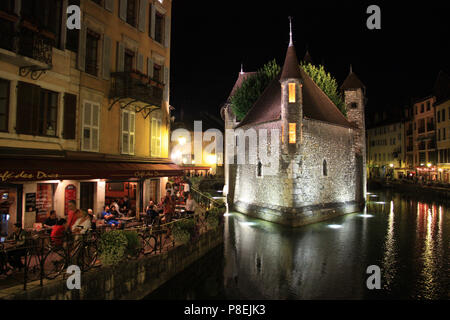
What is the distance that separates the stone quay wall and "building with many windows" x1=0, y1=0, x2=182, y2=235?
3488 millimetres

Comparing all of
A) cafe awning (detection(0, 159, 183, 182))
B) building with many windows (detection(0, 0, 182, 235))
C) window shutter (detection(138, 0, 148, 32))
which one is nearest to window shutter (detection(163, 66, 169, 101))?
building with many windows (detection(0, 0, 182, 235))

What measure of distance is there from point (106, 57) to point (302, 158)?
13610mm

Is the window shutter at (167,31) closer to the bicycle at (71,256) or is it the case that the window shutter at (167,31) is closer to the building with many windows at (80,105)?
the building with many windows at (80,105)

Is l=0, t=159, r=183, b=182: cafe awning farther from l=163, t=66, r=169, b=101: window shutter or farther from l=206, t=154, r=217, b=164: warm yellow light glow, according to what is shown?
l=206, t=154, r=217, b=164: warm yellow light glow

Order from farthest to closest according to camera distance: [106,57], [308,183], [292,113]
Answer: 1. [308,183]
2. [292,113]
3. [106,57]

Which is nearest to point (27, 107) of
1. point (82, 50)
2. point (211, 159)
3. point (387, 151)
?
point (82, 50)

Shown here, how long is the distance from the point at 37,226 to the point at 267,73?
23.3m

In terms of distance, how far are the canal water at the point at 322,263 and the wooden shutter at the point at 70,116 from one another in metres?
6.56

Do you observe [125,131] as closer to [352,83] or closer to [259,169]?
[259,169]

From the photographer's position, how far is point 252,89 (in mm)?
28016

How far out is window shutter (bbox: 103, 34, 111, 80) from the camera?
508 inches

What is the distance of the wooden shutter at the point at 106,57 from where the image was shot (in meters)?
12.9

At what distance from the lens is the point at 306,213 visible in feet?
67.6
